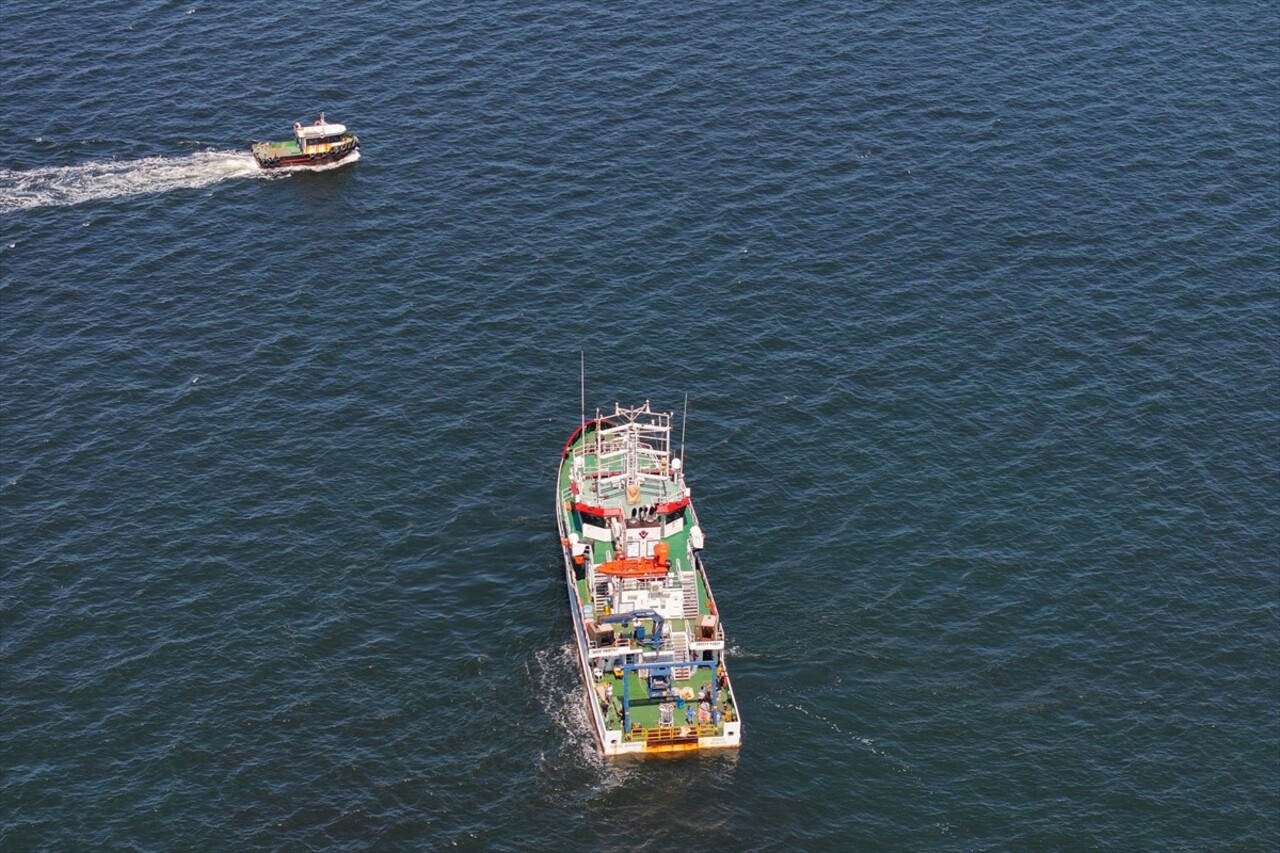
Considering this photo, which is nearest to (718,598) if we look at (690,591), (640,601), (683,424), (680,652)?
(690,591)

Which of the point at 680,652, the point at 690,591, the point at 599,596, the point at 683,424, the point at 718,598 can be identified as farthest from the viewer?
the point at 683,424

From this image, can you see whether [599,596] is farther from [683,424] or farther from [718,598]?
[683,424]

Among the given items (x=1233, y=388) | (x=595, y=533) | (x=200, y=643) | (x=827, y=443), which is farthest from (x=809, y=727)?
(x=1233, y=388)

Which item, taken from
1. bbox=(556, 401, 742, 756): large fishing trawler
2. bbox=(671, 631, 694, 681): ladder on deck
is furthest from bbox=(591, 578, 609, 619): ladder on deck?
bbox=(671, 631, 694, 681): ladder on deck

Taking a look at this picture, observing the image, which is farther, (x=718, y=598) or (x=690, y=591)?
(x=718, y=598)

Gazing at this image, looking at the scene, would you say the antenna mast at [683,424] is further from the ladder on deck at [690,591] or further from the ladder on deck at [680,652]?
the ladder on deck at [680,652]

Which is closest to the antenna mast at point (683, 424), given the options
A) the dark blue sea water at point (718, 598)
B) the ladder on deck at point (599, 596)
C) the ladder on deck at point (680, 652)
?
the dark blue sea water at point (718, 598)

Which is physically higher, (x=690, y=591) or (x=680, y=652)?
(x=690, y=591)

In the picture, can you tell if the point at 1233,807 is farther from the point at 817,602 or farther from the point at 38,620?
the point at 38,620
